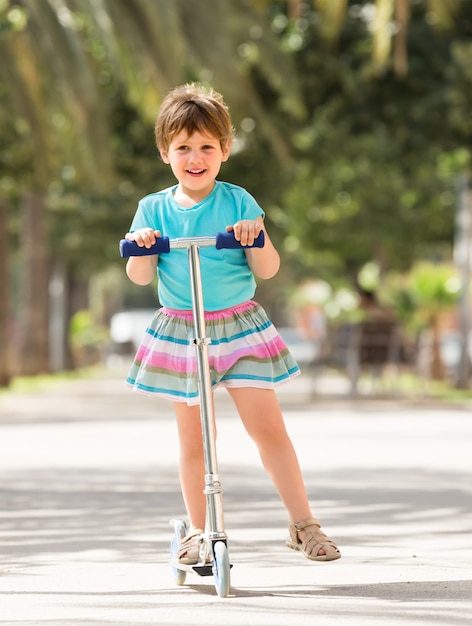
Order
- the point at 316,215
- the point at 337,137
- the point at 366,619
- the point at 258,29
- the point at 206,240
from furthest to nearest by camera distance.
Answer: the point at 316,215
the point at 337,137
the point at 258,29
the point at 206,240
the point at 366,619

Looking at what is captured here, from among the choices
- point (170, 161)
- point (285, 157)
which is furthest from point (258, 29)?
point (170, 161)

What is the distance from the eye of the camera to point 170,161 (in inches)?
227

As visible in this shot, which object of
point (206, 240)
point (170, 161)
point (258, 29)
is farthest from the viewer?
point (258, 29)

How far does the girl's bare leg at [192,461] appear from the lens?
226 inches

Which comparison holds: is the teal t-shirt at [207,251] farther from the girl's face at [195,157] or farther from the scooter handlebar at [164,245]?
the scooter handlebar at [164,245]

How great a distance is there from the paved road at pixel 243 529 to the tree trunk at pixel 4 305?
8.42m

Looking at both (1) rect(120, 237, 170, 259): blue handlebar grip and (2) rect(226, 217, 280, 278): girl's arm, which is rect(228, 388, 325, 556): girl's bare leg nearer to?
(2) rect(226, 217, 280, 278): girl's arm

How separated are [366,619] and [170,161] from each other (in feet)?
5.75

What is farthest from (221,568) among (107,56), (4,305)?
(4,305)

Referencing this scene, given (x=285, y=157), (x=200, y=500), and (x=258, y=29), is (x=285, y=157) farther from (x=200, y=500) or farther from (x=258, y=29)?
(x=200, y=500)

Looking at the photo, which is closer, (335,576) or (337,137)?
(335,576)

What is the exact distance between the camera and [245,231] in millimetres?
5344

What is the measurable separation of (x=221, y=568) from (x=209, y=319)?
869mm

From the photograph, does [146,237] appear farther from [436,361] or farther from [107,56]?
[436,361]
